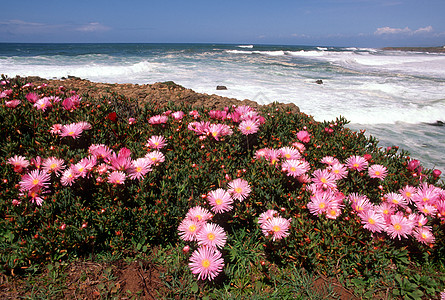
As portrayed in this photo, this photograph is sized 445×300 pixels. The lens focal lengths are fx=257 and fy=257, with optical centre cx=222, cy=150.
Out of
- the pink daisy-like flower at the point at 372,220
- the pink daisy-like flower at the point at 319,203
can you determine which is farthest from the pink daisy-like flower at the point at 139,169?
the pink daisy-like flower at the point at 372,220

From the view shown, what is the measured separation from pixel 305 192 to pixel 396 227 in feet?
2.41

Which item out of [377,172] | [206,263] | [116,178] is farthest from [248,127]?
[206,263]

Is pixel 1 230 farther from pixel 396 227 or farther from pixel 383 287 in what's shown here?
pixel 396 227

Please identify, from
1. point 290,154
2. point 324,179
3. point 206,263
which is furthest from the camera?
point 290,154

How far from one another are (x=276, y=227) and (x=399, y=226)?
38.2 inches

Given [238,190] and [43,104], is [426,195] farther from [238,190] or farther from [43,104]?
[43,104]

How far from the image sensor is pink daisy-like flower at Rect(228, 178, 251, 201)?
221 centimetres

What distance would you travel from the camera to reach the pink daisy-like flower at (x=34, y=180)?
2.11 m

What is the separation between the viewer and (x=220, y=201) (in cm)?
208

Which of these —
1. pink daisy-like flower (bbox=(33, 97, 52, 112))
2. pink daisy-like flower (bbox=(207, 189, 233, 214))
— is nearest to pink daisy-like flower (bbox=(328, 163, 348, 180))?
pink daisy-like flower (bbox=(207, 189, 233, 214))

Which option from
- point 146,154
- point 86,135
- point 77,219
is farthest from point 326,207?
point 86,135

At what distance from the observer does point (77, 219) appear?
7.17ft

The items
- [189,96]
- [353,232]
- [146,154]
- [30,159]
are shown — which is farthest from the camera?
[189,96]

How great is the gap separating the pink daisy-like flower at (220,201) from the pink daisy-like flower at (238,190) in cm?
8
